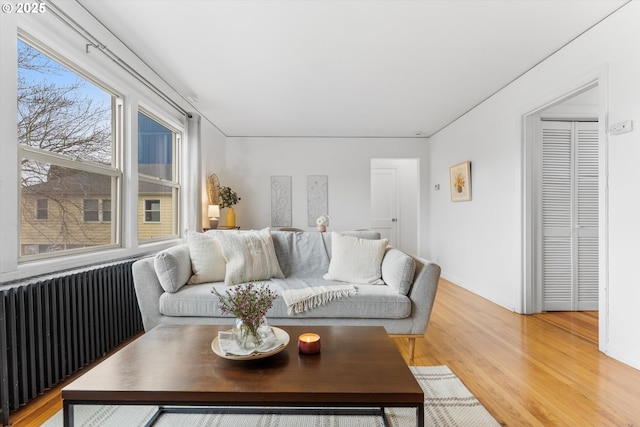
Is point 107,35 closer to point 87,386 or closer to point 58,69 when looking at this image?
point 58,69

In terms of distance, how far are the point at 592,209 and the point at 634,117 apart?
5.27 feet

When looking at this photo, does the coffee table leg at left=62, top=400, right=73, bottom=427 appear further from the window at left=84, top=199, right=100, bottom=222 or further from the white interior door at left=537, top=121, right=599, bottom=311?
the white interior door at left=537, top=121, right=599, bottom=311

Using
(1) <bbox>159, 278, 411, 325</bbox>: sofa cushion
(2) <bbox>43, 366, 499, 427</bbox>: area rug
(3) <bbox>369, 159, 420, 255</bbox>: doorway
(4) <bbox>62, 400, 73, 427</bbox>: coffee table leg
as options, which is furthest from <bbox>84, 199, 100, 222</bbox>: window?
(3) <bbox>369, 159, 420, 255</bbox>: doorway

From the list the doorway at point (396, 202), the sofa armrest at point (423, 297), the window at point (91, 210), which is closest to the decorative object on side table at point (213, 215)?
the window at point (91, 210)

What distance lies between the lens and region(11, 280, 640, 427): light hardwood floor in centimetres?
172

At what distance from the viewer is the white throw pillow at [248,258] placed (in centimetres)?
260

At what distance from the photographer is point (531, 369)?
2.23 meters

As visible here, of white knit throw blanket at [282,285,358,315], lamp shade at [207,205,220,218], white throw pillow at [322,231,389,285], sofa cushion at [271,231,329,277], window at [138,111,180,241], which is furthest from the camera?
lamp shade at [207,205,220,218]

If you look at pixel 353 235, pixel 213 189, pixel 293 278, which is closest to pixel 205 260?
pixel 293 278

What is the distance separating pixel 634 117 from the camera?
7.51 ft

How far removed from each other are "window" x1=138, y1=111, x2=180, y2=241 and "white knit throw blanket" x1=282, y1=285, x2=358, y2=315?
6.24 ft

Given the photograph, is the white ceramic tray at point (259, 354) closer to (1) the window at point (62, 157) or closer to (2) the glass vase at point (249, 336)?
(2) the glass vase at point (249, 336)

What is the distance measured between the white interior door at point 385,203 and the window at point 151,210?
466 cm

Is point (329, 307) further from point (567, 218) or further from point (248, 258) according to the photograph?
point (567, 218)
